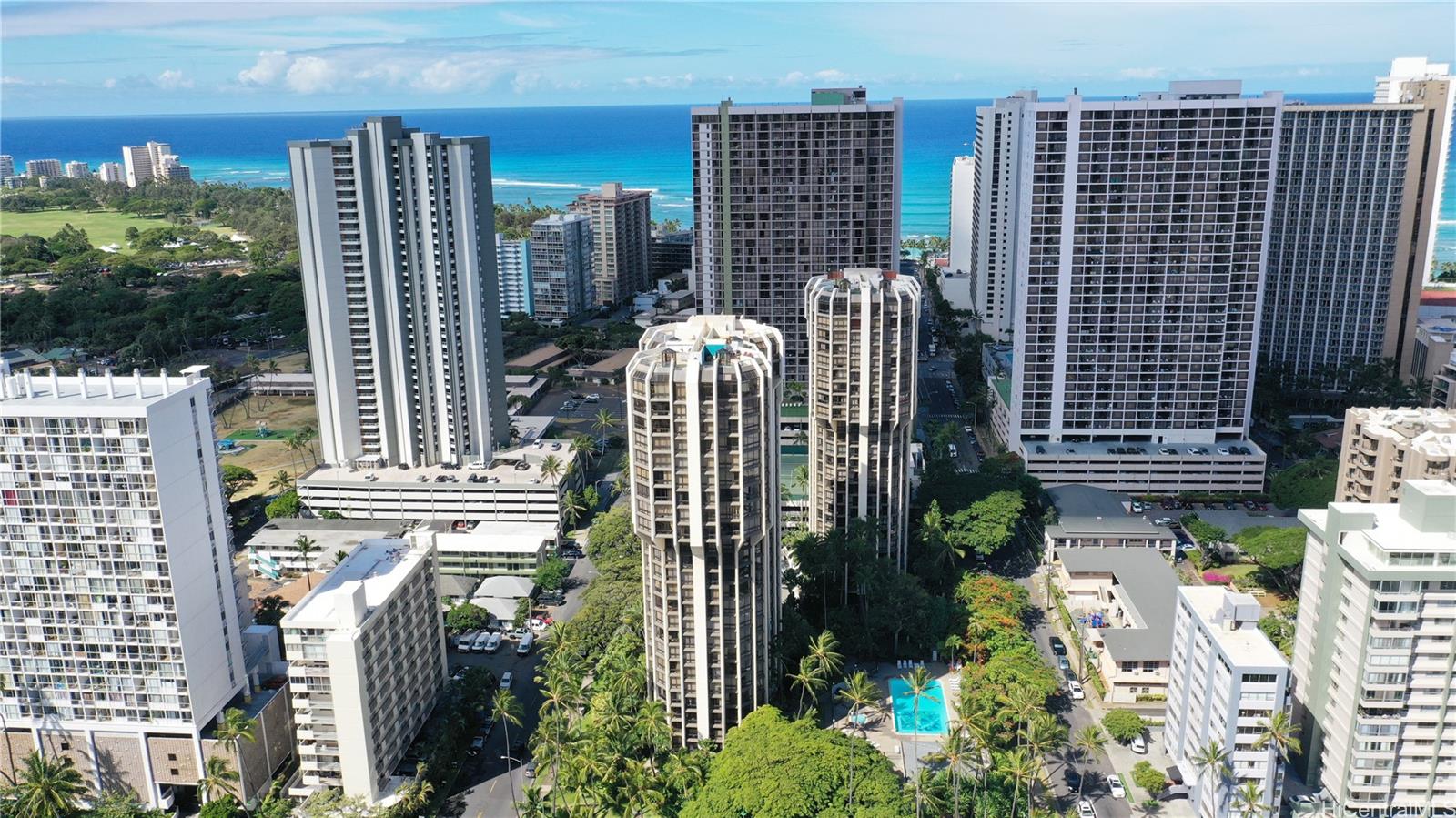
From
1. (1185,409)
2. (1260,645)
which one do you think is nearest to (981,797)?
(1260,645)

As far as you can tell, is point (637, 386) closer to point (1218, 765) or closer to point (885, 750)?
point (885, 750)

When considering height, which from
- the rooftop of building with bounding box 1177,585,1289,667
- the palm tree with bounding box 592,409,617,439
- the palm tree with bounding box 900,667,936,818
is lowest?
the palm tree with bounding box 900,667,936,818

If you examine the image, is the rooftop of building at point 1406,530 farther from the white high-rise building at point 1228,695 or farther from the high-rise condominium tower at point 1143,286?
the high-rise condominium tower at point 1143,286

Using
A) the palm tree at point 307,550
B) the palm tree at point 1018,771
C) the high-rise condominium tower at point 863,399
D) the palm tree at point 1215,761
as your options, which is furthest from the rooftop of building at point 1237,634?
the palm tree at point 307,550

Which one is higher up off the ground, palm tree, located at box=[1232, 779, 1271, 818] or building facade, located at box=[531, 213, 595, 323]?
building facade, located at box=[531, 213, 595, 323]

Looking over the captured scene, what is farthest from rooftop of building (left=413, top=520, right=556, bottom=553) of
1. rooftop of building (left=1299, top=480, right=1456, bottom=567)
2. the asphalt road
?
rooftop of building (left=1299, top=480, right=1456, bottom=567)

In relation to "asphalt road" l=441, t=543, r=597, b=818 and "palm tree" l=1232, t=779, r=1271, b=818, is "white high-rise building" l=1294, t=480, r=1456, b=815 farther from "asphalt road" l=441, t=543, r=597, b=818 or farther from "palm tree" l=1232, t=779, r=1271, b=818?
"asphalt road" l=441, t=543, r=597, b=818
